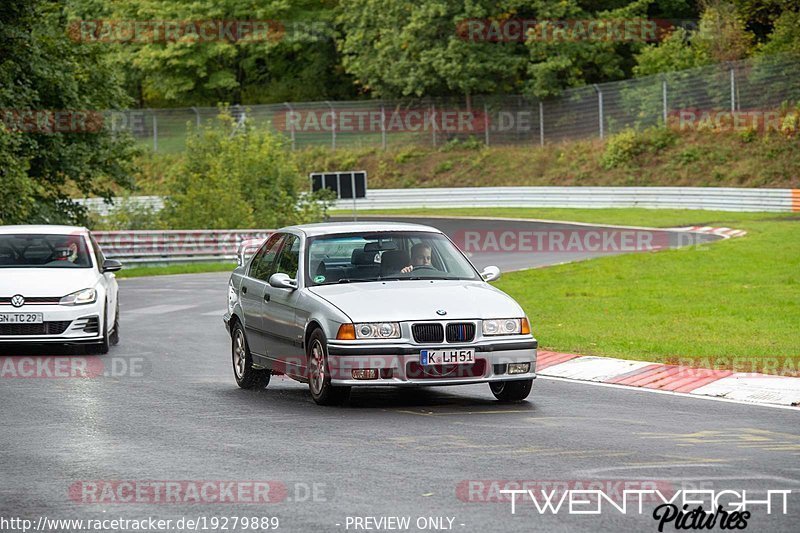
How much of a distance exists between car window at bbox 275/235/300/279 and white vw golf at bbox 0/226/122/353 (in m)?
4.59

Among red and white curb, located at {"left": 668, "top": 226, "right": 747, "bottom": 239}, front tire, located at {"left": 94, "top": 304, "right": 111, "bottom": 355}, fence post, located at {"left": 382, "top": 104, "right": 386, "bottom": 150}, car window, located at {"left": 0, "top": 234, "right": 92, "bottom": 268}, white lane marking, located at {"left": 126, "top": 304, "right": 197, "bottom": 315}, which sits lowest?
red and white curb, located at {"left": 668, "top": 226, "right": 747, "bottom": 239}

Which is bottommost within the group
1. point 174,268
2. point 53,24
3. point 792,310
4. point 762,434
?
point 174,268

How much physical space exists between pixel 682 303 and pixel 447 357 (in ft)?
35.9

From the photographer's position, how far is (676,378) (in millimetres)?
13344

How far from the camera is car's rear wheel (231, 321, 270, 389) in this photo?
44.6 feet

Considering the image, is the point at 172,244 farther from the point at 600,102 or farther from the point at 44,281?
the point at 600,102

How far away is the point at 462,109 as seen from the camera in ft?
221

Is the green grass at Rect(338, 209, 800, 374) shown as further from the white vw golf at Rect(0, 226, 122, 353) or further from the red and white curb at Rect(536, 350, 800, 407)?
the white vw golf at Rect(0, 226, 122, 353)

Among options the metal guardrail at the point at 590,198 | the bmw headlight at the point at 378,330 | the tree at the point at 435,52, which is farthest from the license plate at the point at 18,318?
the tree at the point at 435,52

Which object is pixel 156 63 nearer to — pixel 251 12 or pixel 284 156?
pixel 251 12

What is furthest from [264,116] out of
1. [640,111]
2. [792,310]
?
[792,310]

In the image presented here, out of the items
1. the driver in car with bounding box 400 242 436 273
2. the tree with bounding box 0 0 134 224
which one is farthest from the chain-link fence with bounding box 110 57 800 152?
the driver in car with bounding box 400 242 436 273

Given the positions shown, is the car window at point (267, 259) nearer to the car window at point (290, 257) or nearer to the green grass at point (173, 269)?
the car window at point (290, 257)

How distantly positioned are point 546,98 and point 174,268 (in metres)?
29.5
